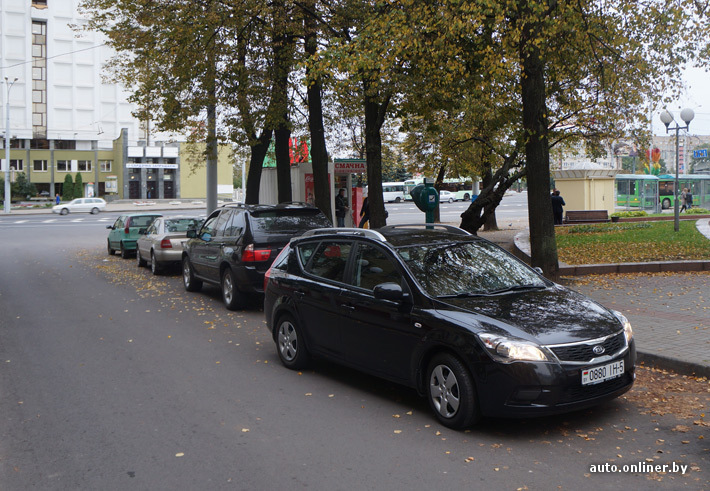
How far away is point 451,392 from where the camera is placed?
552 centimetres

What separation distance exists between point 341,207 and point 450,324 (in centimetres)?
1920

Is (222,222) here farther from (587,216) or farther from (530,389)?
(587,216)

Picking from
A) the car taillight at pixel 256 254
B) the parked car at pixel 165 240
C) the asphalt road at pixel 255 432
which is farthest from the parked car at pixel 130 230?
the asphalt road at pixel 255 432

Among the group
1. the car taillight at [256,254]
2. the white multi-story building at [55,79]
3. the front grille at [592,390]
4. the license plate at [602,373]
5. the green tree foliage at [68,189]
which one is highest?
the white multi-story building at [55,79]

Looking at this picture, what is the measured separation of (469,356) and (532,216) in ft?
25.4

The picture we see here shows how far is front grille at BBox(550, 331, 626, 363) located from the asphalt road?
0.59 m

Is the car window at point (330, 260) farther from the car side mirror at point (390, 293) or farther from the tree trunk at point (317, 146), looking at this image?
the tree trunk at point (317, 146)

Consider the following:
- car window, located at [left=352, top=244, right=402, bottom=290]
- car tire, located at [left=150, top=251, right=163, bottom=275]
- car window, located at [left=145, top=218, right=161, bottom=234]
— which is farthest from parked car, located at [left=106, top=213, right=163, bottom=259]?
car window, located at [left=352, top=244, right=402, bottom=290]

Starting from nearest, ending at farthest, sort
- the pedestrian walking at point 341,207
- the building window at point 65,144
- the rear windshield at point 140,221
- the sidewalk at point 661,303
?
1. the sidewalk at point 661,303
2. the rear windshield at point 140,221
3. the pedestrian walking at point 341,207
4. the building window at point 65,144

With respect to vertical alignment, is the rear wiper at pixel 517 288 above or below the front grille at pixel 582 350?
above

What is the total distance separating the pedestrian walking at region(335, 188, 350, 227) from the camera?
24.6m

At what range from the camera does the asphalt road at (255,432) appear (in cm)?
455

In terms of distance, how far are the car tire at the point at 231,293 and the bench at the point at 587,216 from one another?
20.9 meters

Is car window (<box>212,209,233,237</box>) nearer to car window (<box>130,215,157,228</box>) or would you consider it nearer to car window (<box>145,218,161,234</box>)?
car window (<box>145,218,161,234</box>)
